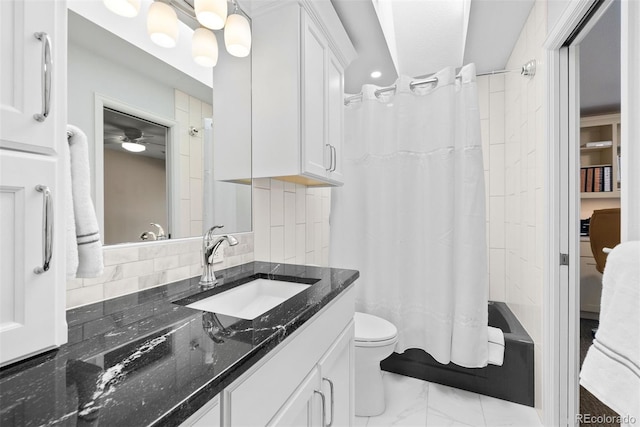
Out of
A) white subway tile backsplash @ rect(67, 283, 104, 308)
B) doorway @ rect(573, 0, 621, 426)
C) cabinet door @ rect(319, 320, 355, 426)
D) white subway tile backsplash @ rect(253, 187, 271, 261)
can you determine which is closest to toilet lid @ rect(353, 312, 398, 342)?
cabinet door @ rect(319, 320, 355, 426)

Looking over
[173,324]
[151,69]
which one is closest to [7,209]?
[173,324]

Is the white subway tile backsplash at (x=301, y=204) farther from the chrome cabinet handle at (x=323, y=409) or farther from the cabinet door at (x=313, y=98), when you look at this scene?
the chrome cabinet handle at (x=323, y=409)

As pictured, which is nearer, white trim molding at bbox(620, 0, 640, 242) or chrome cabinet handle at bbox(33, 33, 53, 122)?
chrome cabinet handle at bbox(33, 33, 53, 122)

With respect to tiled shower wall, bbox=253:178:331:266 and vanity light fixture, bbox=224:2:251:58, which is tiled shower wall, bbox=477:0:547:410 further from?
vanity light fixture, bbox=224:2:251:58

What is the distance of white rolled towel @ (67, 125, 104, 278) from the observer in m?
0.66

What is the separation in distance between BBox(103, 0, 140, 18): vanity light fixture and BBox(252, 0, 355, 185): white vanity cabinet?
63 cm

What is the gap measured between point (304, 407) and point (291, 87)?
4.39 feet

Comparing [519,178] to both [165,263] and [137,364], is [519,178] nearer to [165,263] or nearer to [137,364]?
[165,263]

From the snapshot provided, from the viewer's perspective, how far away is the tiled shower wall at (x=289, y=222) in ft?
5.54

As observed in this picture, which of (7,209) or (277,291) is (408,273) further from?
(7,209)

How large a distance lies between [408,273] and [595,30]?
70.3 inches

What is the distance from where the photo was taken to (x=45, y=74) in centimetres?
52

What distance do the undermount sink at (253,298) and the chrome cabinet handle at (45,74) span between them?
0.72 meters

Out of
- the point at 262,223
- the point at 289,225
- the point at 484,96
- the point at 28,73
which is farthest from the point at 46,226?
the point at 484,96
